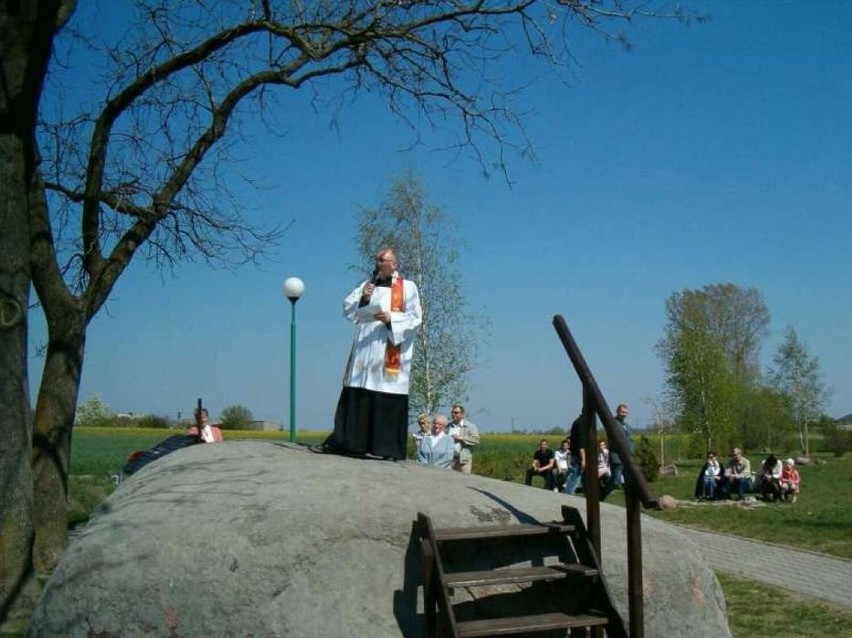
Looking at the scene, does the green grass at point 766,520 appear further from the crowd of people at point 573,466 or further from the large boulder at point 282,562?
the large boulder at point 282,562

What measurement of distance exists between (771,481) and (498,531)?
1910 cm

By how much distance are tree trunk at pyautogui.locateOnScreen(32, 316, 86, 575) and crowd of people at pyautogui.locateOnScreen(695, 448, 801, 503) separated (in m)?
17.6

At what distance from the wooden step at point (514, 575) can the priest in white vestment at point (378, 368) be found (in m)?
2.20

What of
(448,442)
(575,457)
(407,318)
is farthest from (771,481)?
(407,318)

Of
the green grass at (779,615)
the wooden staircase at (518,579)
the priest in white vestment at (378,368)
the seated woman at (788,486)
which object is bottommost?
the green grass at (779,615)

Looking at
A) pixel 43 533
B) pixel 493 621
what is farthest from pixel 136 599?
pixel 43 533

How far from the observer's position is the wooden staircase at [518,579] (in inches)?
207

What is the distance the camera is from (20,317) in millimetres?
7621

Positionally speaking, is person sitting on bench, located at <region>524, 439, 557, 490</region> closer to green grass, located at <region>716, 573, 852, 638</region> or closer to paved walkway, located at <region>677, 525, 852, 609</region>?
paved walkway, located at <region>677, 525, 852, 609</region>

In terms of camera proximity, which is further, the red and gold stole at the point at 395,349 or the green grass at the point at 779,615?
the green grass at the point at 779,615

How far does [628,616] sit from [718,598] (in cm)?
97

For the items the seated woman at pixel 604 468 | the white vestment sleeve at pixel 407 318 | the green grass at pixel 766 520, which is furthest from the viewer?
the seated woman at pixel 604 468

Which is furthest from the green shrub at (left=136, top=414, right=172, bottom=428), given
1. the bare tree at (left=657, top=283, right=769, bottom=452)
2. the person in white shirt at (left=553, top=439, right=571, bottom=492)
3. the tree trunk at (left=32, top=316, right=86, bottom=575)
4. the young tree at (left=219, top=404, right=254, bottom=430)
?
the tree trunk at (left=32, top=316, right=86, bottom=575)

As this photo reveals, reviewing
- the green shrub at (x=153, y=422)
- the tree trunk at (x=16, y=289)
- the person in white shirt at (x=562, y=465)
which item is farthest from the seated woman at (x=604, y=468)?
the green shrub at (x=153, y=422)
